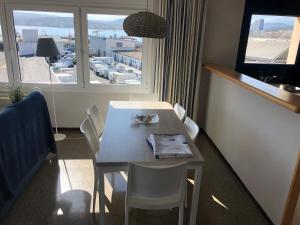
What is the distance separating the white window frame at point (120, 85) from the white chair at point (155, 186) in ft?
7.76

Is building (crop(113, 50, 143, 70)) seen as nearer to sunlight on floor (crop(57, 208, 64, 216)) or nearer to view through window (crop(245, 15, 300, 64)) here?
view through window (crop(245, 15, 300, 64))

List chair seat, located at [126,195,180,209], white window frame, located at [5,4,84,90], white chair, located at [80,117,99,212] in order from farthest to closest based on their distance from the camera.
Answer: white window frame, located at [5,4,84,90]
white chair, located at [80,117,99,212]
chair seat, located at [126,195,180,209]

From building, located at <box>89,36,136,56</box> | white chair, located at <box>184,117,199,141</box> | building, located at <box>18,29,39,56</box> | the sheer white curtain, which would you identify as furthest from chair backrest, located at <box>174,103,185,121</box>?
building, located at <box>18,29,39,56</box>

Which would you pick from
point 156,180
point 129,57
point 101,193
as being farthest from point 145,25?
point 129,57

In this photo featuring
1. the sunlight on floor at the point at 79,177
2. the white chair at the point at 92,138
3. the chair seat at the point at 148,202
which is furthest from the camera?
the sunlight on floor at the point at 79,177

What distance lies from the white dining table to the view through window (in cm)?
202

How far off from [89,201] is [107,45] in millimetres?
2332

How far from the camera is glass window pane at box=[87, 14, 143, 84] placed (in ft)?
11.8

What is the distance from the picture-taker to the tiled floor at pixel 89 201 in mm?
2109

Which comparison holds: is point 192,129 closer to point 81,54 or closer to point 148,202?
point 148,202

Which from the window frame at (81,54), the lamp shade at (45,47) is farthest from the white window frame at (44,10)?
the lamp shade at (45,47)

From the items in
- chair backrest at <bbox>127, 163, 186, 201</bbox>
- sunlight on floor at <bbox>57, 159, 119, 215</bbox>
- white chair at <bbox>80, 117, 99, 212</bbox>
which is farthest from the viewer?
sunlight on floor at <bbox>57, 159, 119, 215</bbox>

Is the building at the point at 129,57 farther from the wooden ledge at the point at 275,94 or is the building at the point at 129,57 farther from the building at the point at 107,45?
the wooden ledge at the point at 275,94

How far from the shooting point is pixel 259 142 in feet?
7.61
